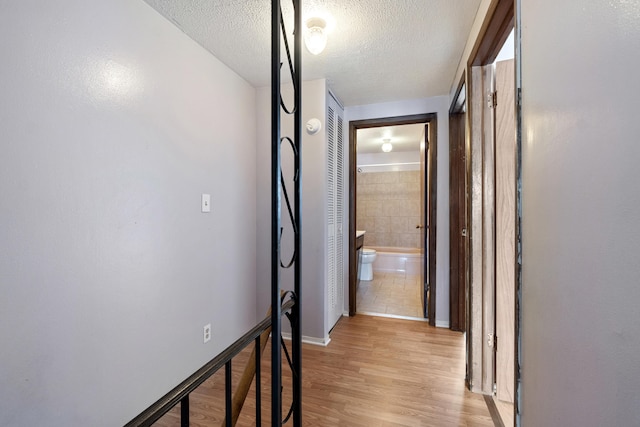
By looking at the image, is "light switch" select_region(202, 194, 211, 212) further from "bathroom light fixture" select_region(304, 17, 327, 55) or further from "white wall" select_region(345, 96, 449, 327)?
"white wall" select_region(345, 96, 449, 327)

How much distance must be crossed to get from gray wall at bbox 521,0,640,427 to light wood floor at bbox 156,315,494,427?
0.84 m

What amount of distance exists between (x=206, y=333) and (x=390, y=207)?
4.53 metres

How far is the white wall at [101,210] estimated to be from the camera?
3.07 ft

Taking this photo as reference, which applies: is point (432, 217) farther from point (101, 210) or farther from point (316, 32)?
point (101, 210)

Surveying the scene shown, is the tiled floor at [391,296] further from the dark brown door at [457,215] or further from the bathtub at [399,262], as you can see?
the dark brown door at [457,215]

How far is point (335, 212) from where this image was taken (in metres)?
2.53

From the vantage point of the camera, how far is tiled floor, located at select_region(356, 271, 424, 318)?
2.96 meters

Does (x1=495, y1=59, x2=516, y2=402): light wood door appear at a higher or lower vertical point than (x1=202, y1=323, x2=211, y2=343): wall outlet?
higher

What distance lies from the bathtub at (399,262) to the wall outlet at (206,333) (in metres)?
3.57

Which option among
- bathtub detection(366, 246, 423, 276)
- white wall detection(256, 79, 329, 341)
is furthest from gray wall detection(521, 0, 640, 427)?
bathtub detection(366, 246, 423, 276)

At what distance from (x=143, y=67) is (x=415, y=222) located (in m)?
5.08

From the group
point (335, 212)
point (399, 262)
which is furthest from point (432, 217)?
point (399, 262)

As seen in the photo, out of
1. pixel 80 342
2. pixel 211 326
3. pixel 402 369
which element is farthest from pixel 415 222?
pixel 80 342

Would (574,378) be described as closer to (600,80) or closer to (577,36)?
(600,80)
